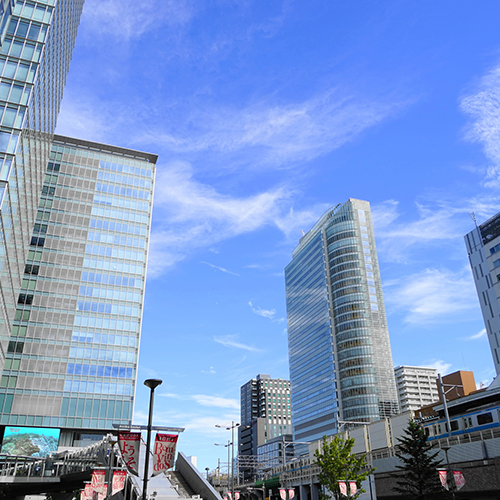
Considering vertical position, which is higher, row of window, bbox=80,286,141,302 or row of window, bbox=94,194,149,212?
row of window, bbox=94,194,149,212

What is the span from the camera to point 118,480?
98.3 ft

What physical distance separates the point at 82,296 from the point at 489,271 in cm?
10258

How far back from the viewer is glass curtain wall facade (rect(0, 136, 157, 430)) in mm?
76500

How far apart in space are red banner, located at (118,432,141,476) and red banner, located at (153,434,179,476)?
146cm

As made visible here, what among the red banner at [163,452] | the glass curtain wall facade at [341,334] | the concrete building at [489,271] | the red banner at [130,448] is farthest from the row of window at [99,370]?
the concrete building at [489,271]

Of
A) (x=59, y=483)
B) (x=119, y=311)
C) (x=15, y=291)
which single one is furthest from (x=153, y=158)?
(x=59, y=483)

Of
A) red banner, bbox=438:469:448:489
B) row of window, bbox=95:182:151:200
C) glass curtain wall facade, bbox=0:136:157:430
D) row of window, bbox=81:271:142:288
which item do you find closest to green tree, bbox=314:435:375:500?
red banner, bbox=438:469:448:489

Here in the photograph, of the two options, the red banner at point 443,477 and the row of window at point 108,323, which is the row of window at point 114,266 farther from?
the red banner at point 443,477

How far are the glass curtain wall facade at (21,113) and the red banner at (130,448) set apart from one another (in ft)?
84.1

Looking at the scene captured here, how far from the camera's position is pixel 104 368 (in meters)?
80.8

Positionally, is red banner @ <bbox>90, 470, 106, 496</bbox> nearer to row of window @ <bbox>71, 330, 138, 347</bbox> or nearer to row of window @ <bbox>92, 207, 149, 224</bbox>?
row of window @ <bbox>71, 330, 138, 347</bbox>

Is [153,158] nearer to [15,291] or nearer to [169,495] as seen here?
[15,291]

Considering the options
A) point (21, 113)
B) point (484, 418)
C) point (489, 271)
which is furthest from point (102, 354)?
point (489, 271)

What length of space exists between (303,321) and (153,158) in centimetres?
9937
